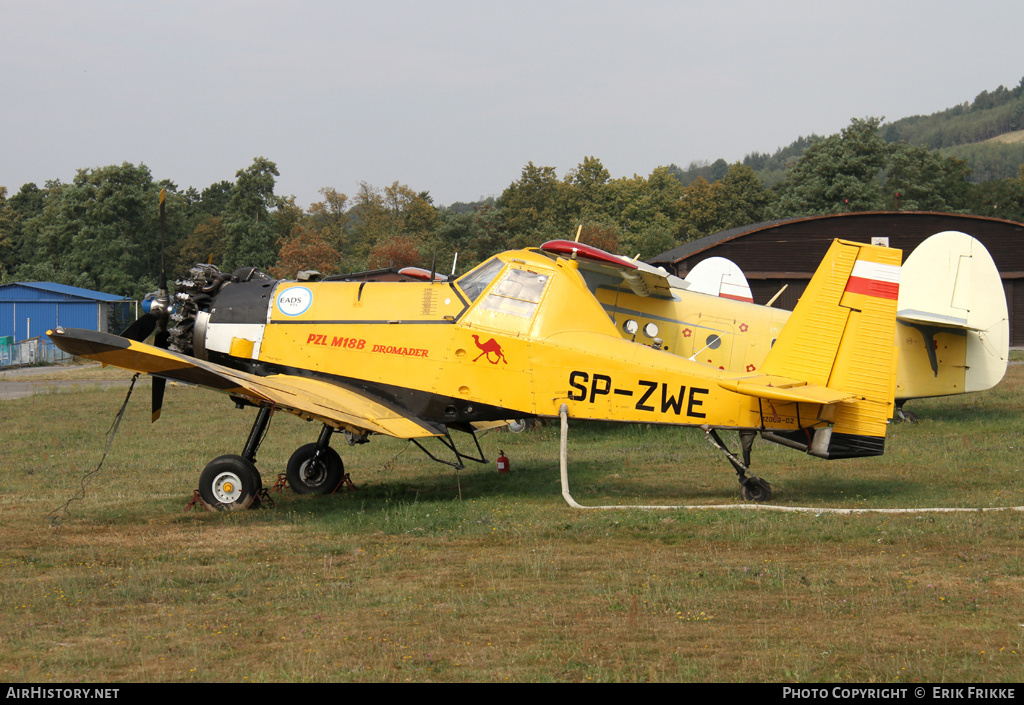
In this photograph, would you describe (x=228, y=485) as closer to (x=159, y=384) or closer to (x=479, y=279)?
(x=159, y=384)

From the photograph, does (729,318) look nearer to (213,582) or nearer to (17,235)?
(213,582)

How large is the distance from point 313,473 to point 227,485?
170 cm

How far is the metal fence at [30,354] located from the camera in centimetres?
4191

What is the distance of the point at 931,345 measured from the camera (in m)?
15.9

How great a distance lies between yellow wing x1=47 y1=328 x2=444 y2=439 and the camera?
900cm

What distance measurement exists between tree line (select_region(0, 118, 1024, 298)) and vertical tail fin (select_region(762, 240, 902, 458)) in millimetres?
38255

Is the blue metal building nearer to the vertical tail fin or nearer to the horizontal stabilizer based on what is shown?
the horizontal stabilizer

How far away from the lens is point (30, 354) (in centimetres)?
4297

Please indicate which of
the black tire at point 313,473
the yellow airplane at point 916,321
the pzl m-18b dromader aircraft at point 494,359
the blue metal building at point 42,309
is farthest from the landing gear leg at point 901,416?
the blue metal building at point 42,309

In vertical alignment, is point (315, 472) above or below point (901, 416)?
below

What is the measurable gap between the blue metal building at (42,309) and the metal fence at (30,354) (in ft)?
5.10

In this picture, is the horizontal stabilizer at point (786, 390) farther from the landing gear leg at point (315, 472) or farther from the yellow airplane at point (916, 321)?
the landing gear leg at point (315, 472)

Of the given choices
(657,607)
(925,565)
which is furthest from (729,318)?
(657,607)

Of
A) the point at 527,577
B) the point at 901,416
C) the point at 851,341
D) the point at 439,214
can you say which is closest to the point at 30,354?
the point at 901,416
